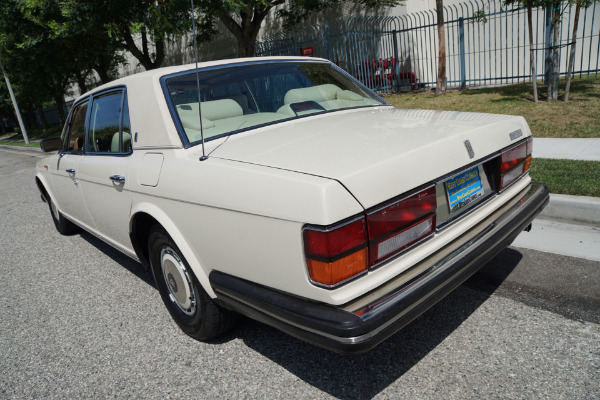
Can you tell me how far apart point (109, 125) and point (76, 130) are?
0.98m

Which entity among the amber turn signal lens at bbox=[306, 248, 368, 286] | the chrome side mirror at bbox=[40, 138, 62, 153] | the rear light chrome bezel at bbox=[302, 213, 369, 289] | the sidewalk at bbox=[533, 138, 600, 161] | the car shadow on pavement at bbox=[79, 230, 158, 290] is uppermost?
the chrome side mirror at bbox=[40, 138, 62, 153]

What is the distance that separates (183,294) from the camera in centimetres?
283

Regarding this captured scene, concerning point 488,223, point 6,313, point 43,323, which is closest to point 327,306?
point 488,223

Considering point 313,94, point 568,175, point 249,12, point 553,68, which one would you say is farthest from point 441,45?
point 313,94

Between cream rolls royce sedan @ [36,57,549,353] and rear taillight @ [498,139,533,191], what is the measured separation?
16 millimetres

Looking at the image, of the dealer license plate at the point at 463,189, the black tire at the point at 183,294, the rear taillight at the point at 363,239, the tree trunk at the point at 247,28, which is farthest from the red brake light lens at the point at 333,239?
the tree trunk at the point at 247,28

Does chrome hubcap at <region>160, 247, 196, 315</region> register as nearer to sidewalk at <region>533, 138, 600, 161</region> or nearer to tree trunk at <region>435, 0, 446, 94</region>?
sidewalk at <region>533, 138, 600, 161</region>

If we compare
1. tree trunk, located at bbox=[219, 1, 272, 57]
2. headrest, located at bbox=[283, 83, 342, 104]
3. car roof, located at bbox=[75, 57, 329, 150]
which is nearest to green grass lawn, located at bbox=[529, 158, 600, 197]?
headrest, located at bbox=[283, 83, 342, 104]

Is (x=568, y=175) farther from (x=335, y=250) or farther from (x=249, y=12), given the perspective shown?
(x=249, y=12)

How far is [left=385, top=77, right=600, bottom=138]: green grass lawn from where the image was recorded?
291 inches

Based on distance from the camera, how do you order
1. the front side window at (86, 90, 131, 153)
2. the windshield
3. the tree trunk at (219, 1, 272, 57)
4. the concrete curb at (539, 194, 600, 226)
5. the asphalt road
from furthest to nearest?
the tree trunk at (219, 1, 272, 57), the concrete curb at (539, 194, 600, 226), the front side window at (86, 90, 131, 153), the windshield, the asphalt road

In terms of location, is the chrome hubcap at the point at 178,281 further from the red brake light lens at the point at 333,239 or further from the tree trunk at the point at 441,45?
the tree trunk at the point at 441,45

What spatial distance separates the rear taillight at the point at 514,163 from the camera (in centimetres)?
275

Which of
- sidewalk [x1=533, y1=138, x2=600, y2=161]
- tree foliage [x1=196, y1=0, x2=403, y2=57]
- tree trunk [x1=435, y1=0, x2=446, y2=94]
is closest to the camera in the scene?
sidewalk [x1=533, y1=138, x2=600, y2=161]
